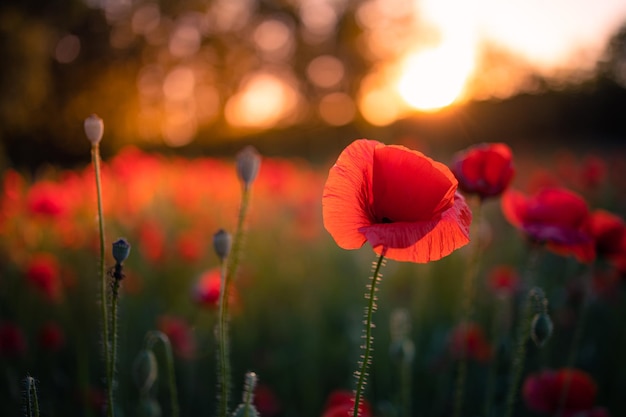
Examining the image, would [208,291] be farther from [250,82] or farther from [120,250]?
[250,82]

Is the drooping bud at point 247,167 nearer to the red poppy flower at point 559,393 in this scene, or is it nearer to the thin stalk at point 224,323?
the thin stalk at point 224,323

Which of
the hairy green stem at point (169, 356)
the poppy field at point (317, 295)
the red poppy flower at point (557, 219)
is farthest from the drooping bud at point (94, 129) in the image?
the red poppy flower at point (557, 219)

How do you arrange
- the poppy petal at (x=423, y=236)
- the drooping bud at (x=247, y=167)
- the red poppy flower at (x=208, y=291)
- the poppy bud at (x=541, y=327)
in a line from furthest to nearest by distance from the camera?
the red poppy flower at (x=208, y=291), the poppy bud at (x=541, y=327), the drooping bud at (x=247, y=167), the poppy petal at (x=423, y=236)

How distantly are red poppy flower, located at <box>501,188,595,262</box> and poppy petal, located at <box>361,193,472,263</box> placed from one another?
0.54 metres

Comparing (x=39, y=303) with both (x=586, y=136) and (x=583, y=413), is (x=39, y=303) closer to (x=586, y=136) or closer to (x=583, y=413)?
(x=583, y=413)

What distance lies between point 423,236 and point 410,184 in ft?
0.34

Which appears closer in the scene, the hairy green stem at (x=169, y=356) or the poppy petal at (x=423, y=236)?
the poppy petal at (x=423, y=236)

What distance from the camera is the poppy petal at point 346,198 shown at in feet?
3.02

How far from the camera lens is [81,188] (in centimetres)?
385

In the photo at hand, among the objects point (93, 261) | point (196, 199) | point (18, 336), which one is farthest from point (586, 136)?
point (18, 336)

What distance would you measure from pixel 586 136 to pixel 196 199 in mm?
10737

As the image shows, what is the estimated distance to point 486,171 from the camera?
1.47 metres

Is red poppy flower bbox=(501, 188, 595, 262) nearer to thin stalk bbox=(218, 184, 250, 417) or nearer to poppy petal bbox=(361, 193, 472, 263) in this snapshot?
poppy petal bbox=(361, 193, 472, 263)

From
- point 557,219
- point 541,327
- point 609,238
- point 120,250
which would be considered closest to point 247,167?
point 120,250
